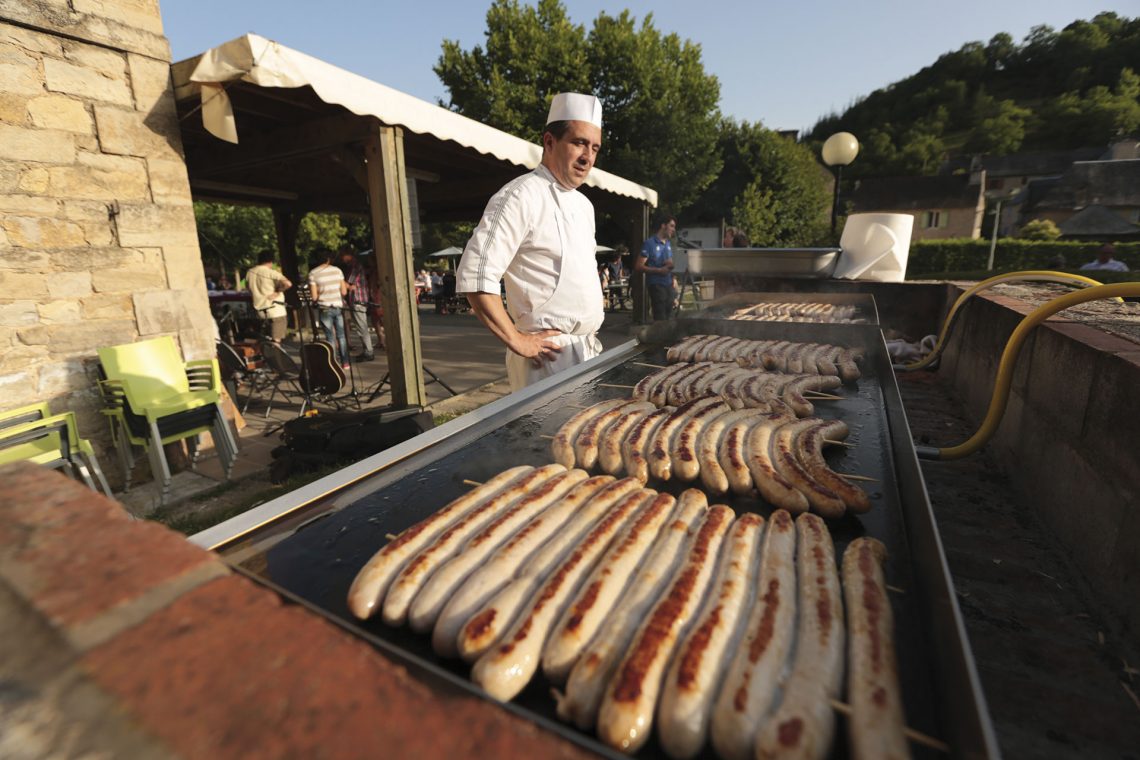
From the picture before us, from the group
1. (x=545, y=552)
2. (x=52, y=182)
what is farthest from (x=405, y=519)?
(x=52, y=182)

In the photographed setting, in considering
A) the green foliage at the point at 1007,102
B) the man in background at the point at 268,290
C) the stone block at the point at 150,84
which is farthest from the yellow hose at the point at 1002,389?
the green foliage at the point at 1007,102

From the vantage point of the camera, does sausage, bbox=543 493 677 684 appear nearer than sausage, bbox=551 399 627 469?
Yes

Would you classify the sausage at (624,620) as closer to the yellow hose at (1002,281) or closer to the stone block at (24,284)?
the yellow hose at (1002,281)

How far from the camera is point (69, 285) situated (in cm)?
478

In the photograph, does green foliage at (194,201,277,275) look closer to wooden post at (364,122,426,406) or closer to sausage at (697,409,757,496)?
wooden post at (364,122,426,406)

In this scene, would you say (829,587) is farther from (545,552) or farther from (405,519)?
(405,519)

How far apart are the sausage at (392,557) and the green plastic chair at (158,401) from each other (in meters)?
4.42

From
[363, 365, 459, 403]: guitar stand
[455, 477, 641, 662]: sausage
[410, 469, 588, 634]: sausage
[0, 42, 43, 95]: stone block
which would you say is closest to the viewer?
[455, 477, 641, 662]: sausage

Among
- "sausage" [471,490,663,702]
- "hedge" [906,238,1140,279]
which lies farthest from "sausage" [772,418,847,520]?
"hedge" [906,238,1140,279]

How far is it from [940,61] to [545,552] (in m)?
125

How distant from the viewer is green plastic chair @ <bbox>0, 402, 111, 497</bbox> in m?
4.06

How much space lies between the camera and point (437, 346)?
42.6ft

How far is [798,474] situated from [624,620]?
1.07 metres

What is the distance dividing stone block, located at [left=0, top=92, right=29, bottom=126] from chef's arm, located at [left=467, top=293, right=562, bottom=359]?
4.34 m
